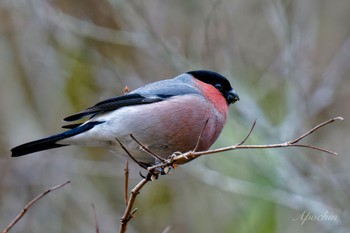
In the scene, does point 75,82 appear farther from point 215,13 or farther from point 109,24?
point 215,13

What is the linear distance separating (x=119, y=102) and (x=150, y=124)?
255 mm

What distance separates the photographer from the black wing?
3672 mm

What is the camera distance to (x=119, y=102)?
12.3 feet

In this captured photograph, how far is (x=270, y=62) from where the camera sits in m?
6.18

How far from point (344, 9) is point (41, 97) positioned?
9.72 feet

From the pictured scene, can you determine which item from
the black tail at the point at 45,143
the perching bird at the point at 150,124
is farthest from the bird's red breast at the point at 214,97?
the black tail at the point at 45,143

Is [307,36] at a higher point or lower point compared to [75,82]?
lower

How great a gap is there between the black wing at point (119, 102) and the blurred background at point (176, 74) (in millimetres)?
1334

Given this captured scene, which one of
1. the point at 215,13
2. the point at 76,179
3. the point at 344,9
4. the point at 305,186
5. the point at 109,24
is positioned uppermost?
the point at 109,24

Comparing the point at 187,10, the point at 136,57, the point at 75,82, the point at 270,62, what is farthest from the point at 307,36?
the point at 75,82

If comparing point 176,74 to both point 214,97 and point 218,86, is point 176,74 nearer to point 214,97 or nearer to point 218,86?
point 218,86

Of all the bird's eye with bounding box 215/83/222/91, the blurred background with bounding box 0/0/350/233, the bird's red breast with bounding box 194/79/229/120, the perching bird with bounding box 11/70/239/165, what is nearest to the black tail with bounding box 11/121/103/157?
A: the perching bird with bounding box 11/70/239/165

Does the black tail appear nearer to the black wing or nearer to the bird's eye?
the black wing

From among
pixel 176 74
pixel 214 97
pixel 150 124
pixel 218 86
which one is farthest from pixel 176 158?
pixel 176 74
